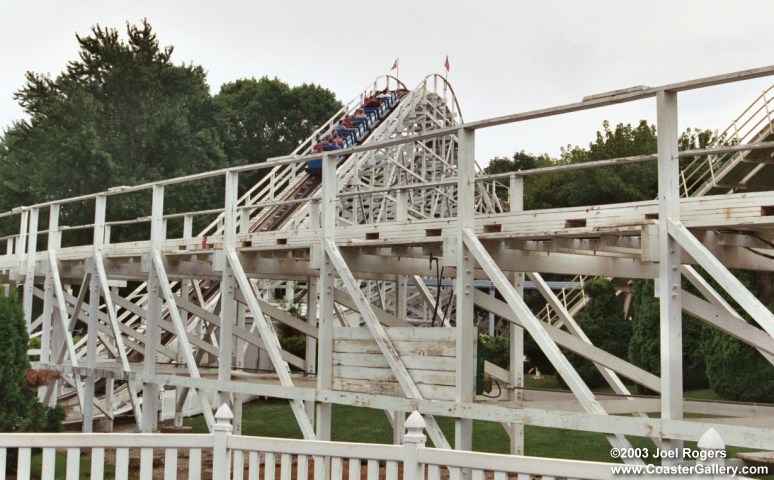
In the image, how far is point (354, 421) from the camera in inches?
770

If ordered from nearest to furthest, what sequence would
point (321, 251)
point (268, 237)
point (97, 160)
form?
point (321, 251), point (268, 237), point (97, 160)

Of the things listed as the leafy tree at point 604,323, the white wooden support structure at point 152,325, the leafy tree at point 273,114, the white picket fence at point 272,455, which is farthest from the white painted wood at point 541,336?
the leafy tree at point 273,114

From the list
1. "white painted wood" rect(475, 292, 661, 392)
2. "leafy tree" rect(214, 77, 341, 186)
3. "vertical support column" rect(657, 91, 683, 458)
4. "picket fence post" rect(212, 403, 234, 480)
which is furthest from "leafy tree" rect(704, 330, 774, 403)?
"leafy tree" rect(214, 77, 341, 186)

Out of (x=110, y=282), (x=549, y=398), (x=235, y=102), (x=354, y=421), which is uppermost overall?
(x=235, y=102)

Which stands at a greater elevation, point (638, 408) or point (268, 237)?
point (268, 237)

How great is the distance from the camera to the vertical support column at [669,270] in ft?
25.7

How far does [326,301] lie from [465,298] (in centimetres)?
223

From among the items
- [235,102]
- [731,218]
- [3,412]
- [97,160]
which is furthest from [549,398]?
[235,102]

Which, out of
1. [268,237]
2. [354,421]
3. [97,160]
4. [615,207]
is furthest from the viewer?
[97,160]

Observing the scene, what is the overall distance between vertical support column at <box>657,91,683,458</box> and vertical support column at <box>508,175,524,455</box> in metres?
3.38

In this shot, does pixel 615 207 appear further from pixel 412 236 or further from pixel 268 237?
pixel 268 237

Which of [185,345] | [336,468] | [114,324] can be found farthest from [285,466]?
[114,324]

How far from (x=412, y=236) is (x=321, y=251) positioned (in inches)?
53.4

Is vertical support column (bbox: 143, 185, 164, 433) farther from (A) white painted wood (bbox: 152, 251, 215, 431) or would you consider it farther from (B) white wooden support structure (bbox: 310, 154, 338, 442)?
(B) white wooden support structure (bbox: 310, 154, 338, 442)
